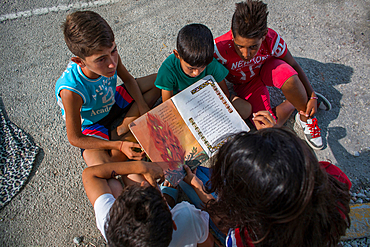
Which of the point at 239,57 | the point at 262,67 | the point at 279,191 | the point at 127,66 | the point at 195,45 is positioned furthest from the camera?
the point at 127,66

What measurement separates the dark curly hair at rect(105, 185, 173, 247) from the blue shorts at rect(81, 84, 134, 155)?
67 cm

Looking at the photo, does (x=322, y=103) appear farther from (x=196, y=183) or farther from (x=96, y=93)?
(x=96, y=93)

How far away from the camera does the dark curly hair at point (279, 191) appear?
2.18ft

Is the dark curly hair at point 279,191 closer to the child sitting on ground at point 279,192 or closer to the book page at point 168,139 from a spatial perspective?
the child sitting on ground at point 279,192

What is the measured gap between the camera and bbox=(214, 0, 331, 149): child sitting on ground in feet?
3.95

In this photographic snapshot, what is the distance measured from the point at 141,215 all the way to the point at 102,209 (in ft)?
1.16

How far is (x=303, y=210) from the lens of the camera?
0.68 meters

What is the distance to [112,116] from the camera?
157 centimetres

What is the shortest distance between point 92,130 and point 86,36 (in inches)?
24.6

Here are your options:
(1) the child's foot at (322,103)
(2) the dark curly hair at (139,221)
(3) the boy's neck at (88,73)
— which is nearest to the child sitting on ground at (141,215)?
(2) the dark curly hair at (139,221)

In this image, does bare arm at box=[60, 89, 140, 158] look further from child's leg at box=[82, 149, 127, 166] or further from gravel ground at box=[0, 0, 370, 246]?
gravel ground at box=[0, 0, 370, 246]

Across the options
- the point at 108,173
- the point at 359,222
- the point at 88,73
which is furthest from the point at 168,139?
the point at 359,222

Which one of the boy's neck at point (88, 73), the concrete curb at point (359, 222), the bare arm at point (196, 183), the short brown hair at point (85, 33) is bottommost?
the concrete curb at point (359, 222)

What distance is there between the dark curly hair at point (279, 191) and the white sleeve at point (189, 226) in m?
0.27
